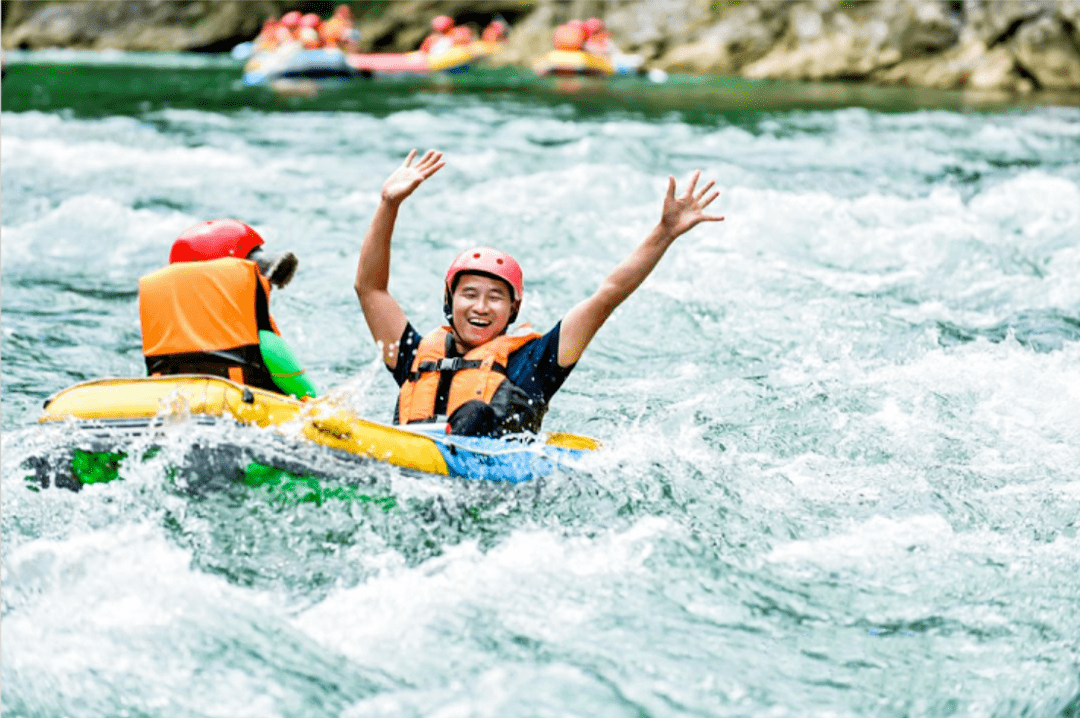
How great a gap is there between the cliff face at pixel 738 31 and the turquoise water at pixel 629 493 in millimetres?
10926

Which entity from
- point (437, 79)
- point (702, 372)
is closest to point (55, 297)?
point (702, 372)

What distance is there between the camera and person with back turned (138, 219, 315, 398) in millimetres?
4258

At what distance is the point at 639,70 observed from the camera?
25094 millimetres

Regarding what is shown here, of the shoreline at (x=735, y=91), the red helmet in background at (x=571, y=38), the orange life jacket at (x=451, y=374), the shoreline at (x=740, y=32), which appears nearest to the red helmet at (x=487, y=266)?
the orange life jacket at (x=451, y=374)

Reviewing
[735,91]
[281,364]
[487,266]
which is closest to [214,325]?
[281,364]

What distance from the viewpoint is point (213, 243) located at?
4.54 metres

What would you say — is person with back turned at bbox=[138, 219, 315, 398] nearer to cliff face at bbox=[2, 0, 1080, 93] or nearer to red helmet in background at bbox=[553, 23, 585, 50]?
cliff face at bbox=[2, 0, 1080, 93]

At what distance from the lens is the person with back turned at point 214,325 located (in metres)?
4.26

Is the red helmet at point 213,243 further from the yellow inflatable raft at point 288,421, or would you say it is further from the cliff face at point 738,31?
the cliff face at point 738,31

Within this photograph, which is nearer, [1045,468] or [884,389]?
[1045,468]

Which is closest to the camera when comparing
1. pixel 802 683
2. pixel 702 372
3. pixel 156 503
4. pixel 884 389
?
pixel 802 683

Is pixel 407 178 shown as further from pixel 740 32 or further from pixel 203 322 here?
pixel 740 32

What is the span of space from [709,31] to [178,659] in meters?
23.8

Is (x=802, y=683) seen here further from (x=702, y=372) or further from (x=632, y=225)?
(x=632, y=225)
